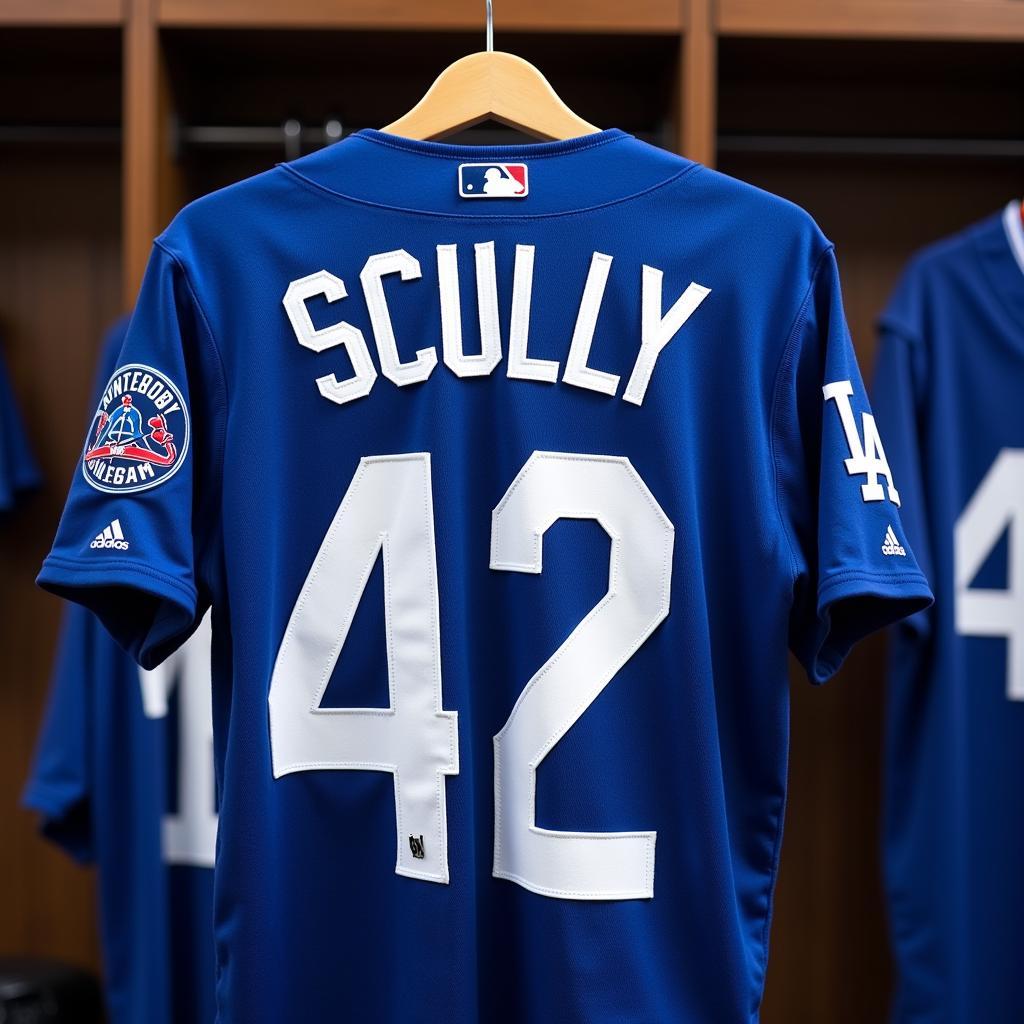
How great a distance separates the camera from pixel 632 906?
33.3 inches

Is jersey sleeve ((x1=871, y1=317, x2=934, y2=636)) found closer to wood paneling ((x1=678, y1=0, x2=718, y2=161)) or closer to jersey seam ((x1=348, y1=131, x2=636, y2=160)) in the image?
wood paneling ((x1=678, y1=0, x2=718, y2=161))

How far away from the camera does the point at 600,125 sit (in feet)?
5.46

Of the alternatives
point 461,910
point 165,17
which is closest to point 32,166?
point 165,17

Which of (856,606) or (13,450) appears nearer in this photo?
(856,606)

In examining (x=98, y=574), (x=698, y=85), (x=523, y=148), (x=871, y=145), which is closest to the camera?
(x=98, y=574)

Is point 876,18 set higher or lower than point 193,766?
higher

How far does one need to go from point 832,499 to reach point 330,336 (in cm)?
41

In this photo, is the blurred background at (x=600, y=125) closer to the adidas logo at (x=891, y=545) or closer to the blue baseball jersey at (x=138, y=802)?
the blue baseball jersey at (x=138, y=802)

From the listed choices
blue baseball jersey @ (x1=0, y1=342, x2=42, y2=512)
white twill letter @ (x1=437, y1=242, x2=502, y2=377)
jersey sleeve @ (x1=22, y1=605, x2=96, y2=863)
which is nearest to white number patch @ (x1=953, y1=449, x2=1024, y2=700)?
white twill letter @ (x1=437, y1=242, x2=502, y2=377)

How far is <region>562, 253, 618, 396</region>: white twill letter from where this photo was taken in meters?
0.87

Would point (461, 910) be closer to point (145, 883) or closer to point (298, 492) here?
point (298, 492)

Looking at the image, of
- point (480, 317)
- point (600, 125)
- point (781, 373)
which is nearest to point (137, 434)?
point (480, 317)

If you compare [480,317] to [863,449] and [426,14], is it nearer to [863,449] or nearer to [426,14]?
[863,449]

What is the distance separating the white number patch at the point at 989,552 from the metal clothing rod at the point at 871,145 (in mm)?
475
